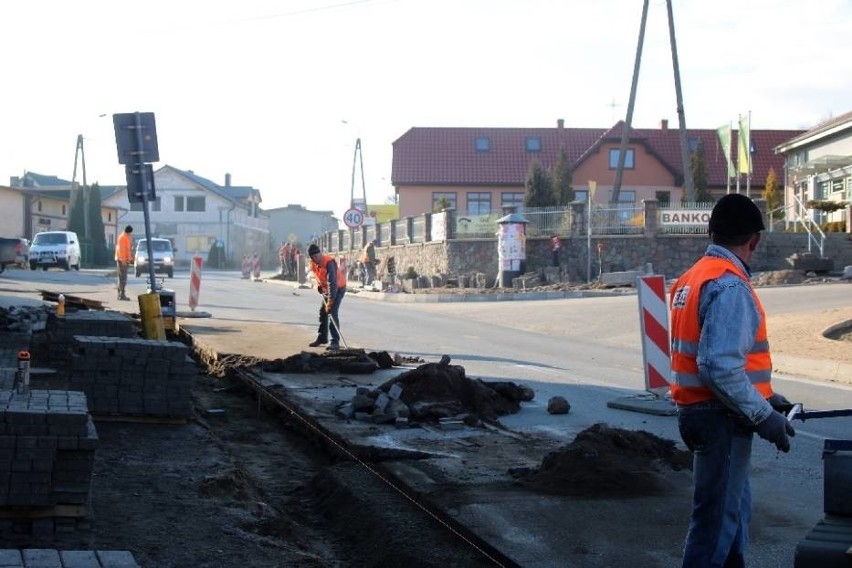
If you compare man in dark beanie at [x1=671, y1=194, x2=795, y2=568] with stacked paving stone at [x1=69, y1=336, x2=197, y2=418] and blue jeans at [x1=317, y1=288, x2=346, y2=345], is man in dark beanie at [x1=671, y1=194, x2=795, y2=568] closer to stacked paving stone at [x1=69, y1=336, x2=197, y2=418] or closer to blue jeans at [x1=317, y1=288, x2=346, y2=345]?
stacked paving stone at [x1=69, y1=336, x2=197, y2=418]

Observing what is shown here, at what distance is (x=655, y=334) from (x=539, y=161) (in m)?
49.8

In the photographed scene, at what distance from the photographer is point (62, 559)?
387cm

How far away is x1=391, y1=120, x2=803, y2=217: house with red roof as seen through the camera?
60.8 metres

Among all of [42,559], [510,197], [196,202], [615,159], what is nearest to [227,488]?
[42,559]

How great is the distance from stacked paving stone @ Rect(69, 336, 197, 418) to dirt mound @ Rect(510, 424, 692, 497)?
3.29 m

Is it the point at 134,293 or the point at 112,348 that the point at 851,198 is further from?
the point at 112,348

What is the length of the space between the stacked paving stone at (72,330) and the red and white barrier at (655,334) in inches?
224

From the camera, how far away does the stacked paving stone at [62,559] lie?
12.4 feet

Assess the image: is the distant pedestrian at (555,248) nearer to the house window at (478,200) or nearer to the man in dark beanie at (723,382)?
Result: the house window at (478,200)

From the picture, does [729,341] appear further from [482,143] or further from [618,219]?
[482,143]

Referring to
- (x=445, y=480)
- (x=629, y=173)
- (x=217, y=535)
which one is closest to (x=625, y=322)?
(x=445, y=480)

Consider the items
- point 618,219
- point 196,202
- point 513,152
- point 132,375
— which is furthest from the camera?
point 196,202

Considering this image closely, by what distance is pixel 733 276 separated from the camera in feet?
13.4

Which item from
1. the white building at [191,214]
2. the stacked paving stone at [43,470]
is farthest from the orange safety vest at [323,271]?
the white building at [191,214]
